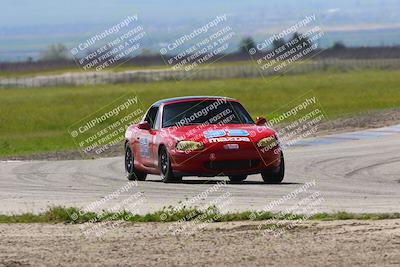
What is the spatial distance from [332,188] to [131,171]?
453cm

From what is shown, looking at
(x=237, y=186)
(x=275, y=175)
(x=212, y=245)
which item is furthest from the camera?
(x=275, y=175)

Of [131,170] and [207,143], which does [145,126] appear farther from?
[207,143]

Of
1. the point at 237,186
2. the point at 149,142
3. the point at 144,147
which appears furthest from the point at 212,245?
the point at 144,147

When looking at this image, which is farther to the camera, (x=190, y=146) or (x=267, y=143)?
(x=190, y=146)

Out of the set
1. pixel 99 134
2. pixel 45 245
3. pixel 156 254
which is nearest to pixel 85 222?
pixel 45 245

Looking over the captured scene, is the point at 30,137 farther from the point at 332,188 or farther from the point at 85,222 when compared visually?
the point at 85,222

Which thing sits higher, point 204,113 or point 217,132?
point 204,113

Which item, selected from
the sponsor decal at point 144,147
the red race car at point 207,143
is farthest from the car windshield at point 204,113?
the sponsor decal at point 144,147

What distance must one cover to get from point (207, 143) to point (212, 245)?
24.3 feet

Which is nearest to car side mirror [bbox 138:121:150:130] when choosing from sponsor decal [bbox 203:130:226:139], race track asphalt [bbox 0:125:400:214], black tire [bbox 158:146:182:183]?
black tire [bbox 158:146:182:183]

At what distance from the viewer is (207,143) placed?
1906 cm

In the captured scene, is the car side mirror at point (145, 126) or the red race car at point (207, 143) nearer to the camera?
the red race car at point (207, 143)

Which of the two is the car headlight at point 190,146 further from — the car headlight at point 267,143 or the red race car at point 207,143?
the car headlight at point 267,143

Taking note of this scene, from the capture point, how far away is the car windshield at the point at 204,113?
782 inches
